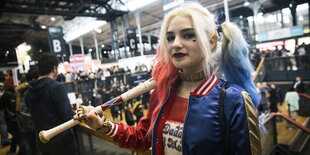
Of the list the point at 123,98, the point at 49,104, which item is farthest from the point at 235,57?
the point at 49,104

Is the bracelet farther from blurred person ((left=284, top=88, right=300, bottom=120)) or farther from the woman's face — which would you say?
blurred person ((left=284, top=88, right=300, bottom=120))

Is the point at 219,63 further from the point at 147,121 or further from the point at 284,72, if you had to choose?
the point at 284,72

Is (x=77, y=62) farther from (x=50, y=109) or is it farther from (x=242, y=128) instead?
(x=242, y=128)

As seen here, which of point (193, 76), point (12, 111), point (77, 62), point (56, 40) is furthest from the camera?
point (56, 40)

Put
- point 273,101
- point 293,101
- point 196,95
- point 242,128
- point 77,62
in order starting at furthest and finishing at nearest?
point 273,101 < point 77,62 < point 293,101 < point 196,95 < point 242,128

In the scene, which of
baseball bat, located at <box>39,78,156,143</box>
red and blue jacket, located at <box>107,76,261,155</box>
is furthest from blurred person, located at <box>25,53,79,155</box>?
red and blue jacket, located at <box>107,76,261,155</box>

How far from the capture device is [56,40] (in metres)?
7.58

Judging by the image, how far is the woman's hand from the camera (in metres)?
1.09

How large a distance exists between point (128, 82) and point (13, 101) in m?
6.01

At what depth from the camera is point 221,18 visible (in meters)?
1.08

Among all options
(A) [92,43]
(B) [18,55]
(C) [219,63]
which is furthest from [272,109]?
(A) [92,43]

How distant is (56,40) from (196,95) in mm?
7793

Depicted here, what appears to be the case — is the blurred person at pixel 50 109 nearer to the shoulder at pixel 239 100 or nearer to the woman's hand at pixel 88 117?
the woman's hand at pixel 88 117

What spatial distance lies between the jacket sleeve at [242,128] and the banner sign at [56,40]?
7.52 metres
